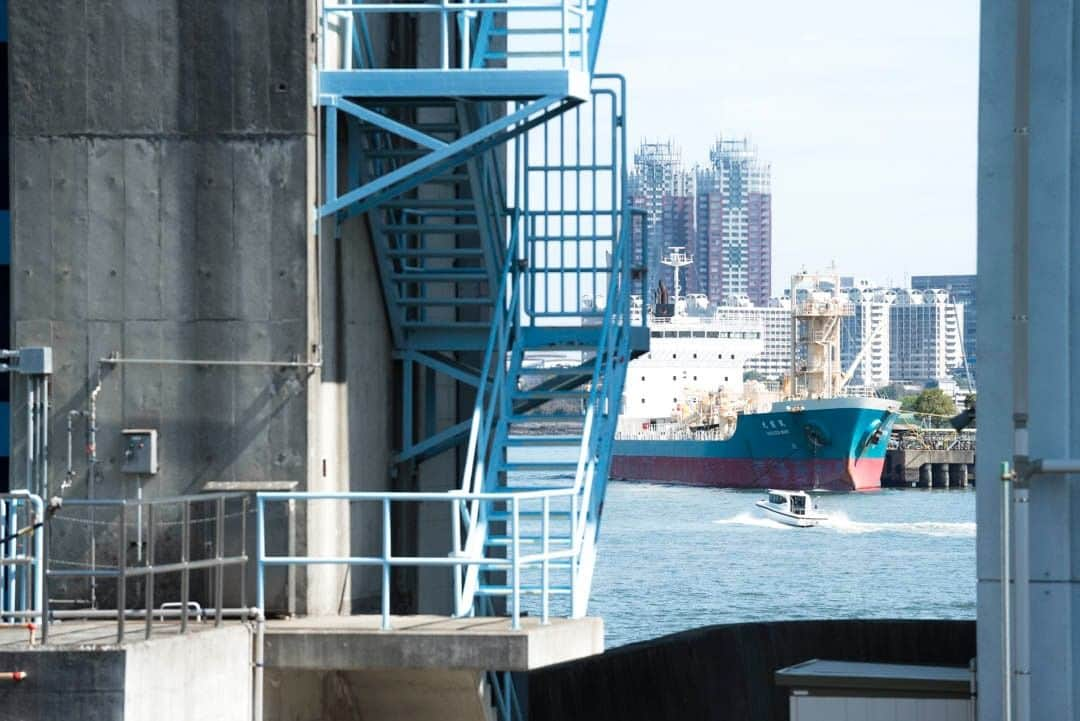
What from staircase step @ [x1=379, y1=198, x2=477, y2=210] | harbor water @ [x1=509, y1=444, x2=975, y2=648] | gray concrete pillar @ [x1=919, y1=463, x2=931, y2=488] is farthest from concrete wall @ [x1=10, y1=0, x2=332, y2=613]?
gray concrete pillar @ [x1=919, y1=463, x2=931, y2=488]

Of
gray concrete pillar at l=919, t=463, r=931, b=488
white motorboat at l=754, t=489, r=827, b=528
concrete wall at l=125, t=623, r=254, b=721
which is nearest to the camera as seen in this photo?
concrete wall at l=125, t=623, r=254, b=721

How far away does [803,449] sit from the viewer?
119188 mm

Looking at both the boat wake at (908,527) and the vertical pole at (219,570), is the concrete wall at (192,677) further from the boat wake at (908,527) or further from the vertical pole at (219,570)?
the boat wake at (908,527)

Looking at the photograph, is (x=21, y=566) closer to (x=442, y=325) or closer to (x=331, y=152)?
(x=331, y=152)

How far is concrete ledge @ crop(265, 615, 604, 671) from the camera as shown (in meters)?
13.1

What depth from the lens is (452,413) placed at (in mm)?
18625

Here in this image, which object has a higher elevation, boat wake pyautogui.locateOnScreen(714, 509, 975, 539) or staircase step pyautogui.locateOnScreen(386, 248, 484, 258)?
staircase step pyautogui.locateOnScreen(386, 248, 484, 258)

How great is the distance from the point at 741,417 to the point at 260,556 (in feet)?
355

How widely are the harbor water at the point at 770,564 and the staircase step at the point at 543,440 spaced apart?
107ft

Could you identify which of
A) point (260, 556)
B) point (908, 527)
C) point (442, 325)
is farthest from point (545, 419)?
point (908, 527)

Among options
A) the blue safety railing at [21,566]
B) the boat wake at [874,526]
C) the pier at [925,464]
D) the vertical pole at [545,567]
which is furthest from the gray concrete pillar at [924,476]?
the vertical pole at [545,567]

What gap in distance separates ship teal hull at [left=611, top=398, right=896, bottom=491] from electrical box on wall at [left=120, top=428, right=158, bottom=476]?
334 ft

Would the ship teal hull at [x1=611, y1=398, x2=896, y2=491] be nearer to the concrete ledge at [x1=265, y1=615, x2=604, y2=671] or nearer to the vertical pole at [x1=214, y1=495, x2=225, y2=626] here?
the concrete ledge at [x1=265, y1=615, x2=604, y2=671]

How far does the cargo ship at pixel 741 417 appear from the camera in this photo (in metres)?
118
